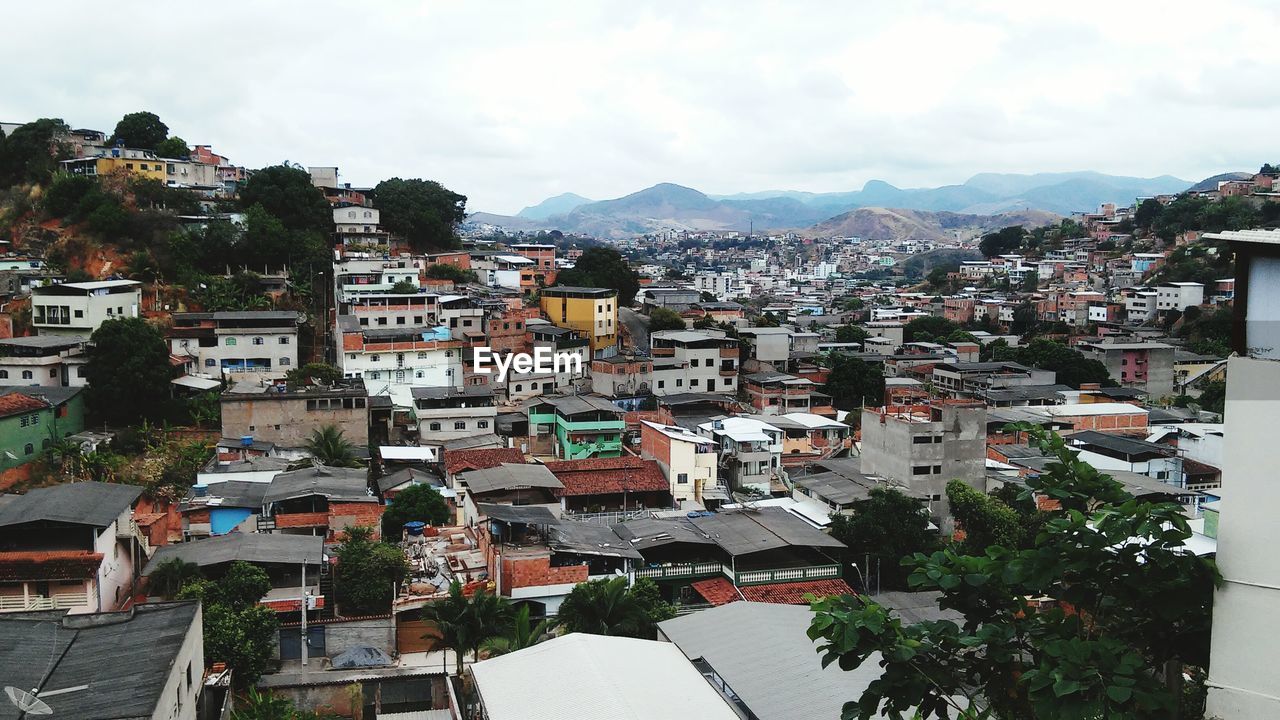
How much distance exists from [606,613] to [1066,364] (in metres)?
30.1

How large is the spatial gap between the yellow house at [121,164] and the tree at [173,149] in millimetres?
835

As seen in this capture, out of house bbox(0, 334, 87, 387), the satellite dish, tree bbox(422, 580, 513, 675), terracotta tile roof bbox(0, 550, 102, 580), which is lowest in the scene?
tree bbox(422, 580, 513, 675)

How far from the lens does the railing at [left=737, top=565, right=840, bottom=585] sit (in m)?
16.4

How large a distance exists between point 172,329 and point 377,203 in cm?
1815

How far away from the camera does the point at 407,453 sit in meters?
22.9

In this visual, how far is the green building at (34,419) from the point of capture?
19828 mm

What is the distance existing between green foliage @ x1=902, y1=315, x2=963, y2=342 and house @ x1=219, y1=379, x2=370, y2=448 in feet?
106

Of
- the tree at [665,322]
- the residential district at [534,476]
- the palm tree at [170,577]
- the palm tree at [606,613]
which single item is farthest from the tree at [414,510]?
the tree at [665,322]

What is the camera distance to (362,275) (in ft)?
110

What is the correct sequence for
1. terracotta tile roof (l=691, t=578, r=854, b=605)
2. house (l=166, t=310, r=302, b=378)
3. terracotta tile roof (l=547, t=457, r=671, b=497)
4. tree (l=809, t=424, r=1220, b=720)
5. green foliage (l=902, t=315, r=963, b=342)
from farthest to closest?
green foliage (l=902, t=315, r=963, b=342) → house (l=166, t=310, r=302, b=378) → terracotta tile roof (l=547, t=457, r=671, b=497) → terracotta tile roof (l=691, t=578, r=854, b=605) → tree (l=809, t=424, r=1220, b=720)

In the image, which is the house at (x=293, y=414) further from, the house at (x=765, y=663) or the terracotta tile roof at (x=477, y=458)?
the house at (x=765, y=663)

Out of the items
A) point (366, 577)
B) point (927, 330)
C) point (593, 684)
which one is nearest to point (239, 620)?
point (366, 577)

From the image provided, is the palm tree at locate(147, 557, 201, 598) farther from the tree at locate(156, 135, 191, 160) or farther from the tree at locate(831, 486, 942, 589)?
the tree at locate(156, 135, 191, 160)

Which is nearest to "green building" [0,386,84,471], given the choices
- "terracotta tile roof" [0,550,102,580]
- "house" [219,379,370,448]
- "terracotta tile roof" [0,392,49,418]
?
"terracotta tile roof" [0,392,49,418]
